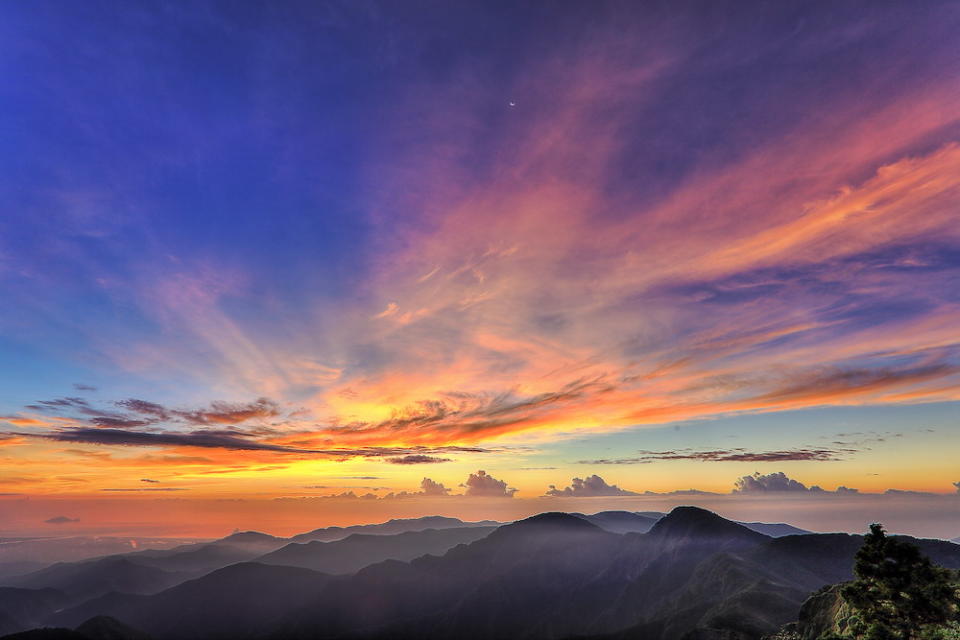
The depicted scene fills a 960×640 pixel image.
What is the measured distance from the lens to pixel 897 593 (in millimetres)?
65125

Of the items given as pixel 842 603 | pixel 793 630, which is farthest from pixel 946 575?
pixel 793 630

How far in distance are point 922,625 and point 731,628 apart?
150876 mm

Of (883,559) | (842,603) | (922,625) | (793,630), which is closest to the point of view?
(922,625)

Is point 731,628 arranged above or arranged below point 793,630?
below

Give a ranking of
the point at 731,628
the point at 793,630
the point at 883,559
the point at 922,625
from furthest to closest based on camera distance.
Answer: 1. the point at 731,628
2. the point at 793,630
3. the point at 883,559
4. the point at 922,625

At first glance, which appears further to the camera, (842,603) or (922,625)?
(842,603)

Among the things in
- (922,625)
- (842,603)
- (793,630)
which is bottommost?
(793,630)

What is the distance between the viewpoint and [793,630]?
124 meters

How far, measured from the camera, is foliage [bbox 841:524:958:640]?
62281mm

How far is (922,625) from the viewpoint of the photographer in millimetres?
62188

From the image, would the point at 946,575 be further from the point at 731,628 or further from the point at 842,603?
the point at 731,628

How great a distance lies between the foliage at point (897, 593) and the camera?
62281 millimetres

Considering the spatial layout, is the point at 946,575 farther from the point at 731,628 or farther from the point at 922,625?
the point at 731,628

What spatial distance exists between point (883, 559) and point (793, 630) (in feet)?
254
